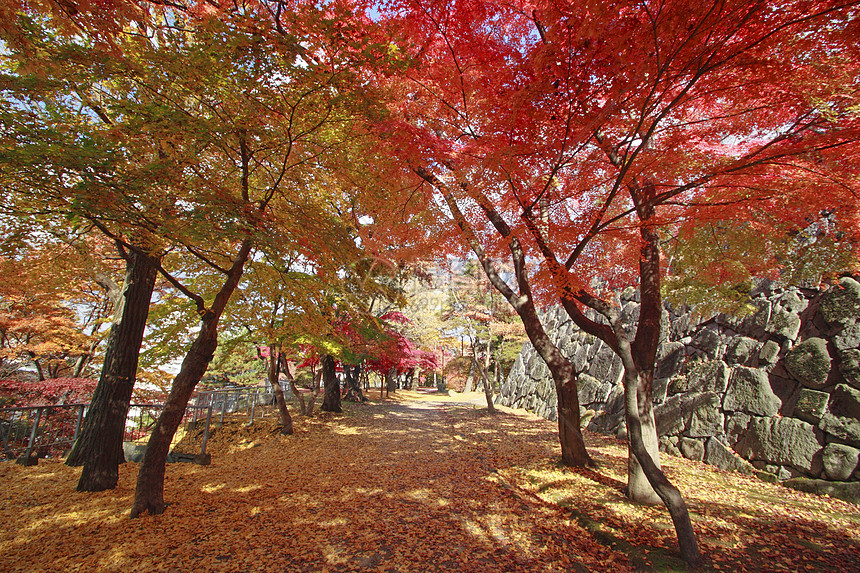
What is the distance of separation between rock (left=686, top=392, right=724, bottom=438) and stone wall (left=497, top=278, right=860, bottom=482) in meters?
0.02

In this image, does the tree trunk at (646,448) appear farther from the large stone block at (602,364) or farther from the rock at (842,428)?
the large stone block at (602,364)

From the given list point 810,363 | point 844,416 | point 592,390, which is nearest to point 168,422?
point 844,416

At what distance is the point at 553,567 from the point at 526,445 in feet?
17.1

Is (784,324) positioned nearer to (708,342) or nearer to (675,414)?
(708,342)

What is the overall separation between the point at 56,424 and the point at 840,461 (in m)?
15.4

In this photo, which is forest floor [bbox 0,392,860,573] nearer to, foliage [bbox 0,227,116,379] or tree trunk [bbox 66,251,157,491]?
tree trunk [bbox 66,251,157,491]

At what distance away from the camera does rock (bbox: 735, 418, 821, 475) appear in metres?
5.43

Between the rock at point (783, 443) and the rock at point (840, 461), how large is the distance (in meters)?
0.12

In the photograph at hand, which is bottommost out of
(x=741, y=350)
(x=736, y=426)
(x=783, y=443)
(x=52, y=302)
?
(x=783, y=443)

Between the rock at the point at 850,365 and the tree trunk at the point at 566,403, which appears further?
the tree trunk at the point at 566,403

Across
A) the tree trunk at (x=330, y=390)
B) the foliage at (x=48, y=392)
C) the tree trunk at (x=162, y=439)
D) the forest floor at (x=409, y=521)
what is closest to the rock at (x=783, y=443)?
the forest floor at (x=409, y=521)

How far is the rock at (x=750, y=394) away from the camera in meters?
6.27

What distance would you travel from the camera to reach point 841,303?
593cm

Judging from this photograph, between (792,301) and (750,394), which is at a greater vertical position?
(792,301)
